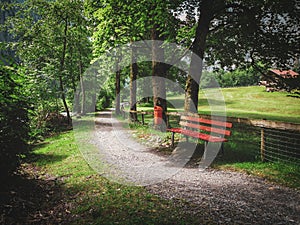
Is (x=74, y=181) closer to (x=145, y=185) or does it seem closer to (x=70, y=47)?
(x=145, y=185)

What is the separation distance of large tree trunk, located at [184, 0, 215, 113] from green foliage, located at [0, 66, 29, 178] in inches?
246

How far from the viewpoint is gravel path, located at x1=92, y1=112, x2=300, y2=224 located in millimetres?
3844

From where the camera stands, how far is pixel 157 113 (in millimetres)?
12672

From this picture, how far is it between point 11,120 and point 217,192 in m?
4.83

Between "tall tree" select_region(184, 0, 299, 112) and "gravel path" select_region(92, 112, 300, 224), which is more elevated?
"tall tree" select_region(184, 0, 299, 112)

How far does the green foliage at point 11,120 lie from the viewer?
14.9 feet

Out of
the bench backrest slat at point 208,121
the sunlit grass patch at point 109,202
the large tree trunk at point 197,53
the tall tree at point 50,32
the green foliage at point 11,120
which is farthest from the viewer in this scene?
the tall tree at point 50,32

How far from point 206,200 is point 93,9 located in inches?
446

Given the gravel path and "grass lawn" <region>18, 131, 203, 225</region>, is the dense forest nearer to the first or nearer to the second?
"grass lawn" <region>18, 131, 203, 225</region>

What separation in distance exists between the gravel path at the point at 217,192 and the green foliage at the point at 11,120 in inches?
98.5

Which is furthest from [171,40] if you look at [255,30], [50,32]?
[50,32]

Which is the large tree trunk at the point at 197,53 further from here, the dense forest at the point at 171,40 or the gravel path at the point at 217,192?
the gravel path at the point at 217,192

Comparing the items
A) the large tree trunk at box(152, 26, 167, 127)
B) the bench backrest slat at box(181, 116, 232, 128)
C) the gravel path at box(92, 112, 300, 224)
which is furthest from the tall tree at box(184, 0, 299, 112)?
the gravel path at box(92, 112, 300, 224)

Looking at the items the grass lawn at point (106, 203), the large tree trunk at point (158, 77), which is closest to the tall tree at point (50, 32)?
the large tree trunk at point (158, 77)
